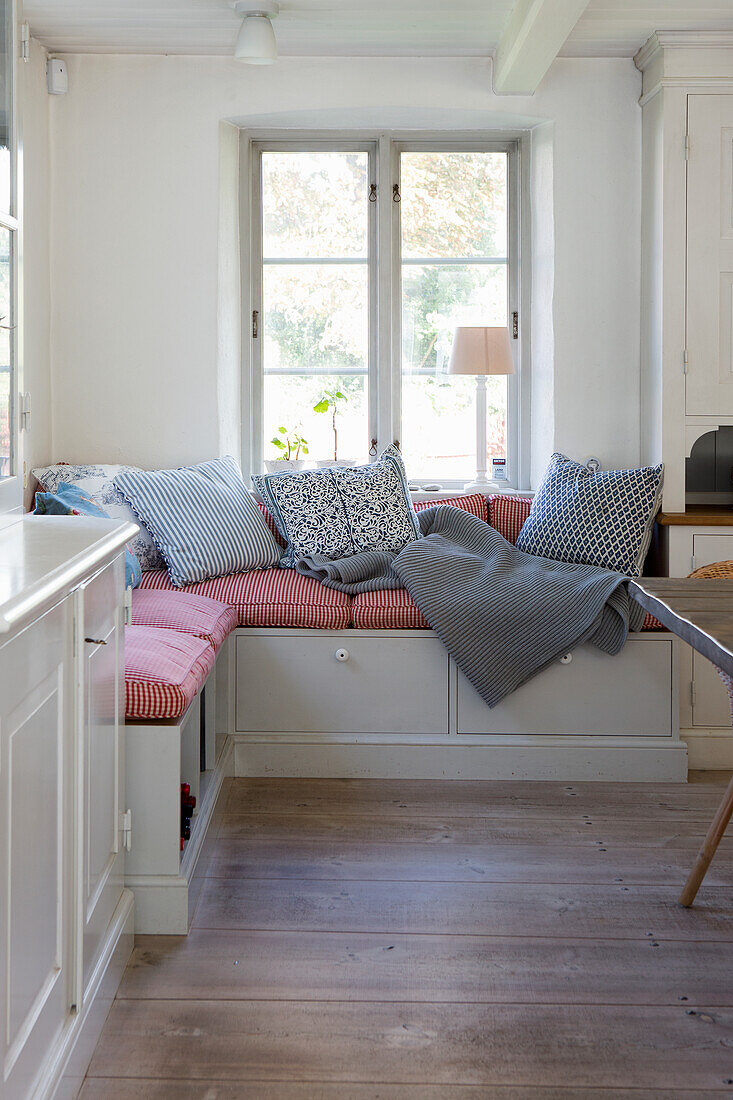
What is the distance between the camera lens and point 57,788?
1.57 metres

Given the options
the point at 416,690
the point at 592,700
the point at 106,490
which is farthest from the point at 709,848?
the point at 106,490

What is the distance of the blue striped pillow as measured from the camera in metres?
3.41

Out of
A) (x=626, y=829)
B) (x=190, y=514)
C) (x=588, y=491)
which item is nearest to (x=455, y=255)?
(x=588, y=491)

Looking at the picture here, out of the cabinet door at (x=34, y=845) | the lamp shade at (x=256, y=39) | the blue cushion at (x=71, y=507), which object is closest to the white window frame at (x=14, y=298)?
the cabinet door at (x=34, y=845)

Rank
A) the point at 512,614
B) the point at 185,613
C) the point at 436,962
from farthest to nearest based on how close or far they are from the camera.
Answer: the point at 512,614
the point at 185,613
the point at 436,962

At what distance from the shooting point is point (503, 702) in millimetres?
3238

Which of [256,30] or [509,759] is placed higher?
[256,30]

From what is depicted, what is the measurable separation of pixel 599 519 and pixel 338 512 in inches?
36.9

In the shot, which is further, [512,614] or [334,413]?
[334,413]

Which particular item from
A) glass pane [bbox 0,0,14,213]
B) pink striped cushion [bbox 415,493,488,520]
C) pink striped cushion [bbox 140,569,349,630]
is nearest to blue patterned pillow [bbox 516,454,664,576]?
pink striped cushion [bbox 415,493,488,520]

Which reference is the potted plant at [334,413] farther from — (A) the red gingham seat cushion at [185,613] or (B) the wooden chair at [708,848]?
(B) the wooden chair at [708,848]

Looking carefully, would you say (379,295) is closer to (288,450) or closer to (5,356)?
(288,450)

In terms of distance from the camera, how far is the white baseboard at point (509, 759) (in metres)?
3.24

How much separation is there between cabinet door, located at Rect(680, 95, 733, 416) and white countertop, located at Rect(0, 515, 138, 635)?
239 cm
